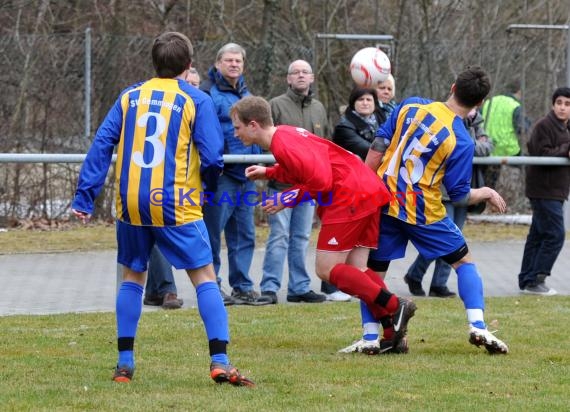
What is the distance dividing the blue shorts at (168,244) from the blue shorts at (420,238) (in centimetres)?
162

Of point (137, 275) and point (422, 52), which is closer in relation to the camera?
point (137, 275)

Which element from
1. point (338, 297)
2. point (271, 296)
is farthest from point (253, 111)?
point (338, 297)

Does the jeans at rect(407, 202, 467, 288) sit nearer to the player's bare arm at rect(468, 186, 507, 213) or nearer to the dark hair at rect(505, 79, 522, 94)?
the player's bare arm at rect(468, 186, 507, 213)

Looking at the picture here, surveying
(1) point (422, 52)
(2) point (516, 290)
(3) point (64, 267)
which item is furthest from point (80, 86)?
(2) point (516, 290)

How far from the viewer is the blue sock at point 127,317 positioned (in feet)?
22.8

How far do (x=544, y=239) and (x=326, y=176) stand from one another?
4284 millimetres

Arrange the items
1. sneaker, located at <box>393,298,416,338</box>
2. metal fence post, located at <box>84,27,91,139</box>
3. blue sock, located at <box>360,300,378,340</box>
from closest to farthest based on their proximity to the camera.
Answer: sneaker, located at <box>393,298,416,338</box> → blue sock, located at <box>360,300,378,340</box> → metal fence post, located at <box>84,27,91,139</box>

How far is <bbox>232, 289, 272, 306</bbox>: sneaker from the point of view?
10.3m

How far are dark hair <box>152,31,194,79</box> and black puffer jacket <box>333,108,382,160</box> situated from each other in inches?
146

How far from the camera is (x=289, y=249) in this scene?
10.8 metres

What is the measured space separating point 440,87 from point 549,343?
8446mm

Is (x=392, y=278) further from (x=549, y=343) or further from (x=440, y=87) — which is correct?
(x=440, y=87)

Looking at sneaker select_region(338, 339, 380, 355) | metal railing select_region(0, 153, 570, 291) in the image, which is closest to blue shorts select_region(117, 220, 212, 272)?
sneaker select_region(338, 339, 380, 355)

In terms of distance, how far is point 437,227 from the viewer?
315 inches
